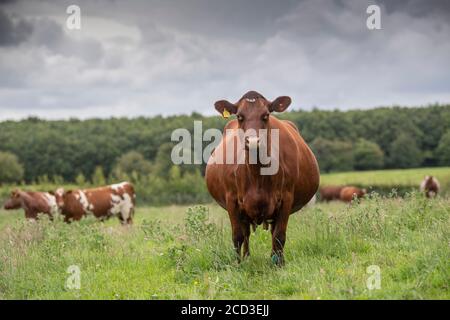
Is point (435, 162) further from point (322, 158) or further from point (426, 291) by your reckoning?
point (426, 291)

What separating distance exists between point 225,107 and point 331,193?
150ft

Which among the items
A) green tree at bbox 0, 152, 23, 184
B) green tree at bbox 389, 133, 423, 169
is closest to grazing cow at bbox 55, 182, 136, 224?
green tree at bbox 0, 152, 23, 184

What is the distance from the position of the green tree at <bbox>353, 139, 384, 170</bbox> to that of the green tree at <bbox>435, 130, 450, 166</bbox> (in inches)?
323

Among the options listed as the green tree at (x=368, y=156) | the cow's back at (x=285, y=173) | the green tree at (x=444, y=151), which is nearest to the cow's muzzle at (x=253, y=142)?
the cow's back at (x=285, y=173)

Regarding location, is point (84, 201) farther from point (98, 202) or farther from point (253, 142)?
point (253, 142)

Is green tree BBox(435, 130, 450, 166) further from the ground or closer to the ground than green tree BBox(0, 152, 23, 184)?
further from the ground

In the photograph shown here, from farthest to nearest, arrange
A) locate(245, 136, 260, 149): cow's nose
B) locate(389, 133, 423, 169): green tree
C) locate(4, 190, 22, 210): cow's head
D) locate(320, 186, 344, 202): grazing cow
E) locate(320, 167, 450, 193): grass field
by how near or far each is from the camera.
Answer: locate(389, 133, 423, 169): green tree → locate(320, 186, 344, 202): grazing cow → locate(320, 167, 450, 193): grass field → locate(4, 190, 22, 210): cow's head → locate(245, 136, 260, 149): cow's nose

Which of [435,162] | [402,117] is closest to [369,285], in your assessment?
→ [435,162]

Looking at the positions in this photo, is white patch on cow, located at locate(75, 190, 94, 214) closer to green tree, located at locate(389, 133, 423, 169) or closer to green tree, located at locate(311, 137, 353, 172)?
green tree, located at locate(311, 137, 353, 172)

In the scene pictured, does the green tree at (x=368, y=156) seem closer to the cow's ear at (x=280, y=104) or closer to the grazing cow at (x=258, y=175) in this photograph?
the grazing cow at (x=258, y=175)

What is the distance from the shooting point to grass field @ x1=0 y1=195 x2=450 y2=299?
19.6 feet

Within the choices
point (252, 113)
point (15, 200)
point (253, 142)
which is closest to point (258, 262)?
point (253, 142)

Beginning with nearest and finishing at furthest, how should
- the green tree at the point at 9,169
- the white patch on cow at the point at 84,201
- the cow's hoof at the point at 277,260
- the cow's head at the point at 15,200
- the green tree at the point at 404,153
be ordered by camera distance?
the cow's hoof at the point at 277,260
the cow's head at the point at 15,200
the white patch on cow at the point at 84,201
the green tree at the point at 404,153
the green tree at the point at 9,169

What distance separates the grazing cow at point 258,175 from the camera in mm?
6977
